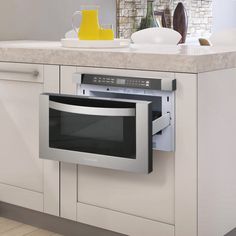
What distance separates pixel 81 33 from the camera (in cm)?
286

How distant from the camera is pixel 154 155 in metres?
2.39

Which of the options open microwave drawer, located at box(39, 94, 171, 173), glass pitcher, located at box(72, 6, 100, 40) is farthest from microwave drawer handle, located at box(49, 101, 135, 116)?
glass pitcher, located at box(72, 6, 100, 40)

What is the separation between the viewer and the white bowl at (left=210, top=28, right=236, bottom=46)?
302cm

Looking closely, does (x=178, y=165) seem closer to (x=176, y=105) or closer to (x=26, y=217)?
(x=176, y=105)

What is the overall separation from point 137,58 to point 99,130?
1.14 feet

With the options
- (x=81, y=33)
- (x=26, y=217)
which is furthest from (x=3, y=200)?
(x=81, y=33)

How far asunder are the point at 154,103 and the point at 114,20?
228cm

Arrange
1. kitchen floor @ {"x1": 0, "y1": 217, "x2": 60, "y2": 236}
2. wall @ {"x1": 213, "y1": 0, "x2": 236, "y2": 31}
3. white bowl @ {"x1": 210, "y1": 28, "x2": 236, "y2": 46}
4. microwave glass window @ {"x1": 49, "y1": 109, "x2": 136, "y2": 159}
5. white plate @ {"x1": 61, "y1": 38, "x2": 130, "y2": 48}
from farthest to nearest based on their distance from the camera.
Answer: wall @ {"x1": 213, "y1": 0, "x2": 236, "y2": 31}
white bowl @ {"x1": 210, "y1": 28, "x2": 236, "y2": 46}
kitchen floor @ {"x1": 0, "y1": 217, "x2": 60, "y2": 236}
white plate @ {"x1": 61, "y1": 38, "x2": 130, "y2": 48}
microwave glass window @ {"x1": 49, "y1": 109, "x2": 136, "y2": 159}

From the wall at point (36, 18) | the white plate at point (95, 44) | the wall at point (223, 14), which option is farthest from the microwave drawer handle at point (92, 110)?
the wall at point (223, 14)

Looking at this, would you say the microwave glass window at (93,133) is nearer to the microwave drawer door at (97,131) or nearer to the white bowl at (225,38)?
the microwave drawer door at (97,131)

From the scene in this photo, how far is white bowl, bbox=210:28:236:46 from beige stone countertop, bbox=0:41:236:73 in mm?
466

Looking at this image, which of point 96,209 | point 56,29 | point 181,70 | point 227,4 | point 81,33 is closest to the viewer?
point 181,70

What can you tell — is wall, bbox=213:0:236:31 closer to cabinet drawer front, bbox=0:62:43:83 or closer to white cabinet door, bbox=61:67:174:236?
cabinet drawer front, bbox=0:62:43:83

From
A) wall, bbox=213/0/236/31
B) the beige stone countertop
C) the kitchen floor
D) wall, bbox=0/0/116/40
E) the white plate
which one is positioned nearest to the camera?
the beige stone countertop
